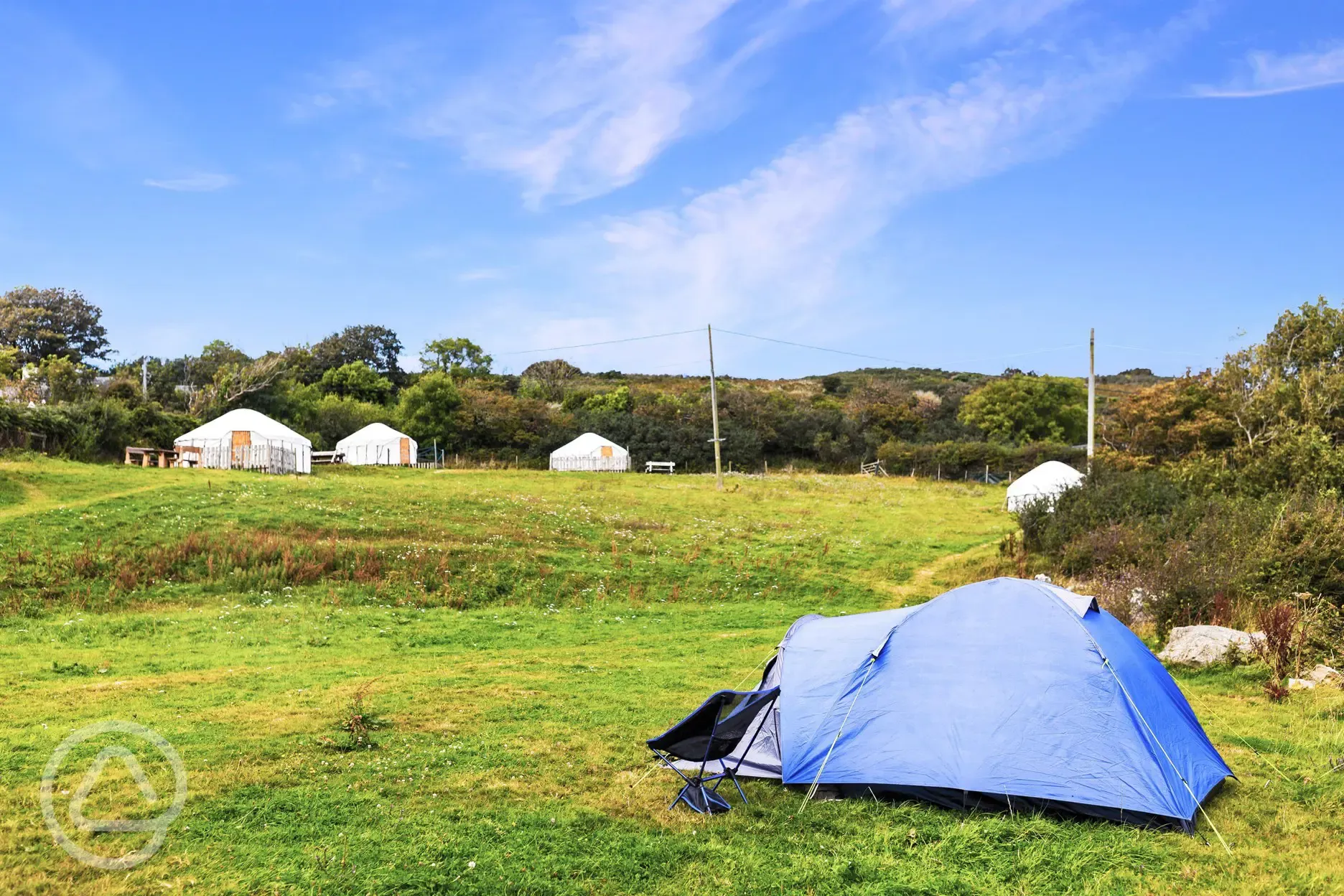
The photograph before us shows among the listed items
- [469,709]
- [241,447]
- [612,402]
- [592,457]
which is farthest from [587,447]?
[469,709]

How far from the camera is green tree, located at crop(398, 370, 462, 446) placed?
6203cm

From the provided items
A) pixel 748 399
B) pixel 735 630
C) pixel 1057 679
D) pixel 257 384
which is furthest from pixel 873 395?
pixel 1057 679

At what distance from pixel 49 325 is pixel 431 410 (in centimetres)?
3385

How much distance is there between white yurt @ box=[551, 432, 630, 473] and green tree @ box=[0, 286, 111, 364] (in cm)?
3759

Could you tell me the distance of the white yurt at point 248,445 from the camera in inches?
1689

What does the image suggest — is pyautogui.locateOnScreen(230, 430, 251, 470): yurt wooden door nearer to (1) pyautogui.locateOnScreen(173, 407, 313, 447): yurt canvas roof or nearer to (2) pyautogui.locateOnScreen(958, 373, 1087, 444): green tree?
(1) pyautogui.locateOnScreen(173, 407, 313, 447): yurt canvas roof

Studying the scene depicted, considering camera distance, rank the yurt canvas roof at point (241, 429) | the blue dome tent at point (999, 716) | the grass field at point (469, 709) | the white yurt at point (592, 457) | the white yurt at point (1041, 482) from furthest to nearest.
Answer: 1. the white yurt at point (592, 457)
2. the yurt canvas roof at point (241, 429)
3. the white yurt at point (1041, 482)
4. the blue dome tent at point (999, 716)
5. the grass field at point (469, 709)

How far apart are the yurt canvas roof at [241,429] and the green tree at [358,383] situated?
2921 cm

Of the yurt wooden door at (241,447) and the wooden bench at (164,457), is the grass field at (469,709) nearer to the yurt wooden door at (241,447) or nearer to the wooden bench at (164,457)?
the wooden bench at (164,457)

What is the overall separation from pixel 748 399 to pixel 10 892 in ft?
220

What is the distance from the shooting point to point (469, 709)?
10.7 metres

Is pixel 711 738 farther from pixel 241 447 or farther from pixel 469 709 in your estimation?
pixel 241 447

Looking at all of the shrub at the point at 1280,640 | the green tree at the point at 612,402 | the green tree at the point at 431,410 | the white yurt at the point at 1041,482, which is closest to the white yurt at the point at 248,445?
the green tree at the point at 431,410

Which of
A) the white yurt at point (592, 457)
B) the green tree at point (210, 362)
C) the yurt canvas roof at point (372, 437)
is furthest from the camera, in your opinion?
the green tree at point (210, 362)
